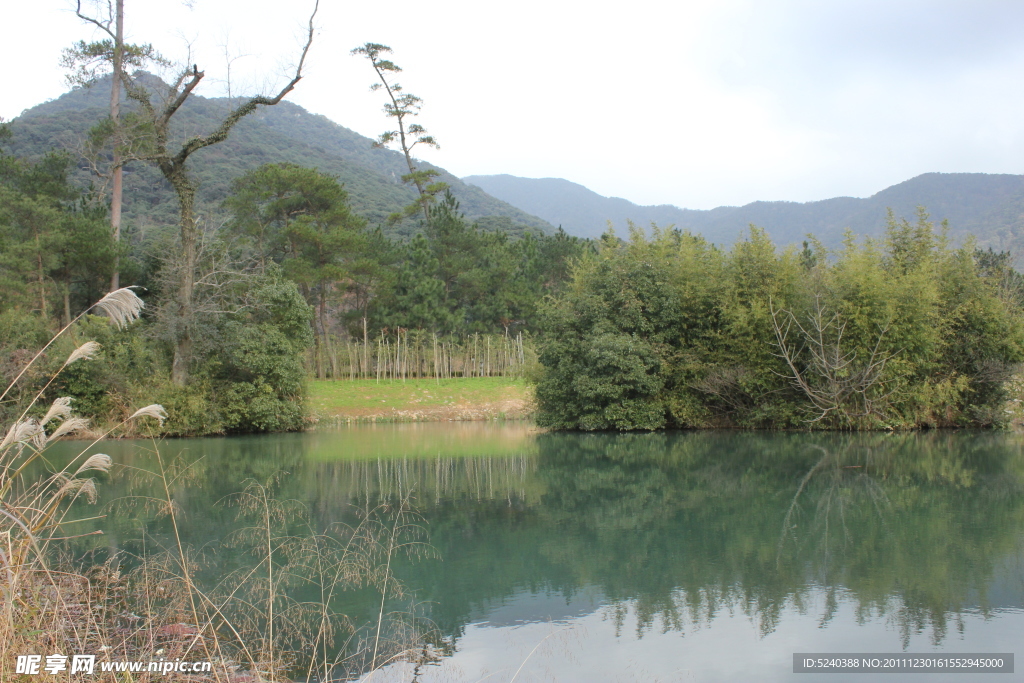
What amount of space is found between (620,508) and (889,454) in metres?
8.02

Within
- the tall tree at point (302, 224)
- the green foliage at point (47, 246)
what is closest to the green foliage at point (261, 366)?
the green foliage at point (47, 246)

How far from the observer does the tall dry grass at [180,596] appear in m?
3.50

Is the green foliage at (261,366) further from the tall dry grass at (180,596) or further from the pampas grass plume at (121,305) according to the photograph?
the pampas grass plume at (121,305)

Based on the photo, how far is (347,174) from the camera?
62.2 metres

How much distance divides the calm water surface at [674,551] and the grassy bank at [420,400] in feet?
44.4

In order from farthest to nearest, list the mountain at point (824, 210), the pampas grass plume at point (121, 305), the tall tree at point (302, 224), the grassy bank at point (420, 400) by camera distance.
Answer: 1. the mountain at point (824, 210)
2. the tall tree at point (302, 224)
3. the grassy bank at point (420, 400)
4. the pampas grass plume at point (121, 305)

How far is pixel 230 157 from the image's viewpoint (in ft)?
179

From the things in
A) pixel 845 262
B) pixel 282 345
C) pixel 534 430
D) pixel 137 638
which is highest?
pixel 845 262

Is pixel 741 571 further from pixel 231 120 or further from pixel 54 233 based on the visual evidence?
pixel 54 233

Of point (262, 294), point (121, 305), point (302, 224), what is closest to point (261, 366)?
point (262, 294)

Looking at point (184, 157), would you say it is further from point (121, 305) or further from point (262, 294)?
point (121, 305)

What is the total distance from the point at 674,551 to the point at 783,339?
13450mm

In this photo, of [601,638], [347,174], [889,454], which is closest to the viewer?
[601,638]

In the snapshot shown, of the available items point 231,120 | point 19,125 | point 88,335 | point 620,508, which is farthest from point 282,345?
point 19,125
